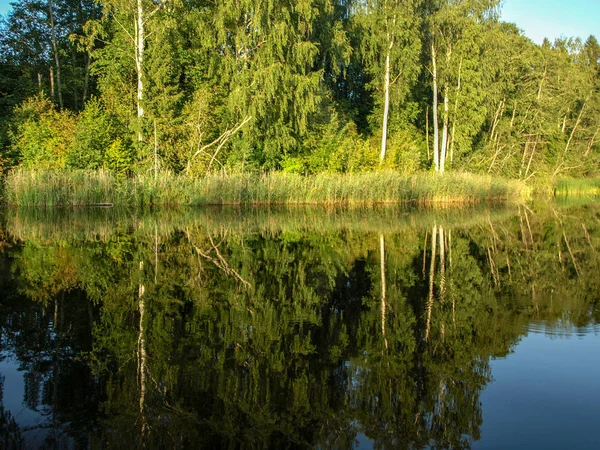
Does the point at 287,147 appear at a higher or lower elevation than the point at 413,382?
higher

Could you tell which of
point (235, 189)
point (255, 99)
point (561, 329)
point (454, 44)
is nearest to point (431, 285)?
point (561, 329)

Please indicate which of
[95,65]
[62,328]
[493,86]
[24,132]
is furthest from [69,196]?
[493,86]

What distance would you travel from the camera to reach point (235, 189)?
75.4ft

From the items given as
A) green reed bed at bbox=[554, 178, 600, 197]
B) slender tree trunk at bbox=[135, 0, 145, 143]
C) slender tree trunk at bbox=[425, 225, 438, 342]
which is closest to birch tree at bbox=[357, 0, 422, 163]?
slender tree trunk at bbox=[135, 0, 145, 143]

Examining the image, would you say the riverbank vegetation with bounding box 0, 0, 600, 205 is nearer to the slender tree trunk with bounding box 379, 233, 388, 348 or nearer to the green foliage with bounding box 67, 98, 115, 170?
the green foliage with bounding box 67, 98, 115, 170

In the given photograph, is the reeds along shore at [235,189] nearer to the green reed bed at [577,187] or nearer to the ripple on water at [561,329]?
the green reed bed at [577,187]

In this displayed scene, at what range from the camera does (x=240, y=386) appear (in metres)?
4.02

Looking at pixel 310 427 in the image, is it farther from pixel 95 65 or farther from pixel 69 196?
pixel 95 65

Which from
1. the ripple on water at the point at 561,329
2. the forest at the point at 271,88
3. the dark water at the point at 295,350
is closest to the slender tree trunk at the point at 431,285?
the dark water at the point at 295,350

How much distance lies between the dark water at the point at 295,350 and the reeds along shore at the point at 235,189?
1125cm

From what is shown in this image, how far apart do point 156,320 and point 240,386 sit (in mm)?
1815

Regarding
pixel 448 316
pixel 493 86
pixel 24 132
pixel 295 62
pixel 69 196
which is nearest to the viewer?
pixel 448 316

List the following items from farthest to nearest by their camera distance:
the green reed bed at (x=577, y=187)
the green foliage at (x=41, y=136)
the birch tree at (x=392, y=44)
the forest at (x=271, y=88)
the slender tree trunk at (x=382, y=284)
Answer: the green reed bed at (x=577, y=187) → the birch tree at (x=392, y=44) → the forest at (x=271, y=88) → the green foliage at (x=41, y=136) → the slender tree trunk at (x=382, y=284)

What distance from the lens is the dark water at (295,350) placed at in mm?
3498
